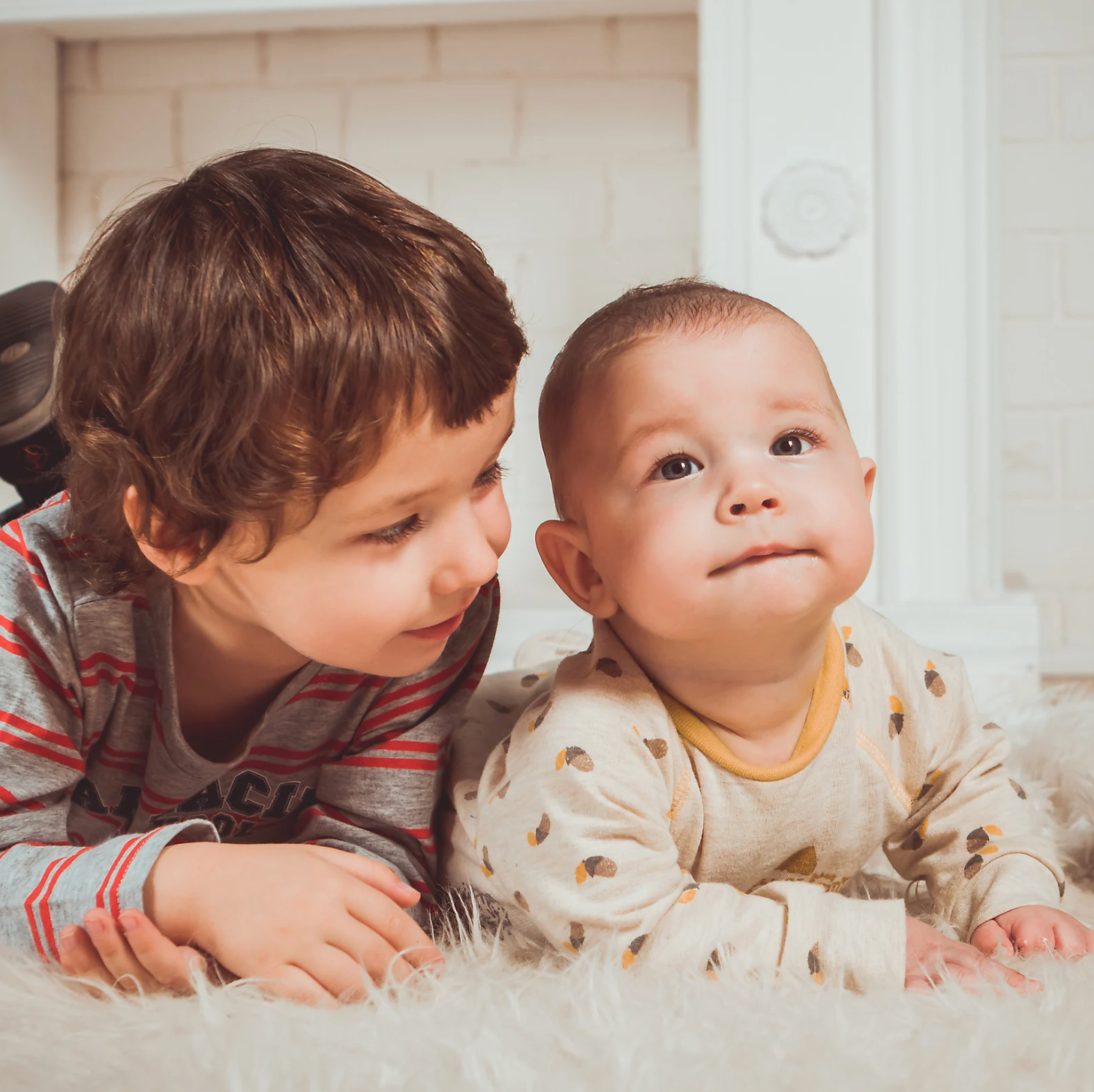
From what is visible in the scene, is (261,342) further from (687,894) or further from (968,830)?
(968,830)

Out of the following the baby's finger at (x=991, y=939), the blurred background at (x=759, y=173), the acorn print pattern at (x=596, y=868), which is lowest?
the baby's finger at (x=991, y=939)

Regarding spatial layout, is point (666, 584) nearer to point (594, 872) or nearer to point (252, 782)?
point (594, 872)

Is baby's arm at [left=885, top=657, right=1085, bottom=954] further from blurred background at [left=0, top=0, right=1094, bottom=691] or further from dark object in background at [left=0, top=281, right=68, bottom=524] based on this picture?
dark object in background at [left=0, top=281, right=68, bottom=524]

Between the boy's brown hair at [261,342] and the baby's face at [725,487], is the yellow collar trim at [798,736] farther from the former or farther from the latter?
the boy's brown hair at [261,342]

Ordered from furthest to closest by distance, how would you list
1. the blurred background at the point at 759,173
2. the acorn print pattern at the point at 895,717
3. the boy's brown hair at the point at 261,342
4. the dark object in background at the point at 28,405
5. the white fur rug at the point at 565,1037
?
the blurred background at the point at 759,173 < the dark object in background at the point at 28,405 < the acorn print pattern at the point at 895,717 < the boy's brown hair at the point at 261,342 < the white fur rug at the point at 565,1037

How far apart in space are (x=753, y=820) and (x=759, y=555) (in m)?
0.20

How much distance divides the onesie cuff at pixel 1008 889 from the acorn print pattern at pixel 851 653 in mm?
167

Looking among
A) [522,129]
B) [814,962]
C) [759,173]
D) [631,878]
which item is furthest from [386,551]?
[522,129]

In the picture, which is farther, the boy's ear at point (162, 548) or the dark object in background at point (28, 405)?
the dark object in background at point (28, 405)

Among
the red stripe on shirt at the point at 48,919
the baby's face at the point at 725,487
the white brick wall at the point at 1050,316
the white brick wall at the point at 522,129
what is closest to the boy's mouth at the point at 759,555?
the baby's face at the point at 725,487

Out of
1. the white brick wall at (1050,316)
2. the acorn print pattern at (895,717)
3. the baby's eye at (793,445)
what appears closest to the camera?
the baby's eye at (793,445)

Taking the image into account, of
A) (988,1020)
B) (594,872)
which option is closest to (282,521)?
(594,872)

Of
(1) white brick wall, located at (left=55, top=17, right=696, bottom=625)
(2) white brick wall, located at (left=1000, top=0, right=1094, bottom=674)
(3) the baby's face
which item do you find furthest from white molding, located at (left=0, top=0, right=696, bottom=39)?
(3) the baby's face

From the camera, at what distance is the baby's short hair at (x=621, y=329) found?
2.51 ft
